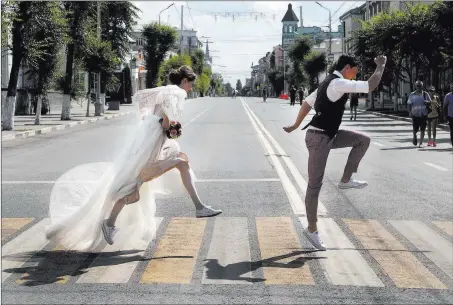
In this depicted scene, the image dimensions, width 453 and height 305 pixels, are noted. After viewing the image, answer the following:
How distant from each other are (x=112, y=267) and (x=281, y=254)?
158 cm

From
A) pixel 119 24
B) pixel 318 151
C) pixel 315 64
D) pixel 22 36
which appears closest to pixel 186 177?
pixel 318 151

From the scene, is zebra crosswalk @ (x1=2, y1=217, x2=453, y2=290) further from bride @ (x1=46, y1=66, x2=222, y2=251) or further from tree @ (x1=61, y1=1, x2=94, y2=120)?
tree @ (x1=61, y1=1, x2=94, y2=120)

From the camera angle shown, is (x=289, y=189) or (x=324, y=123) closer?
(x=324, y=123)

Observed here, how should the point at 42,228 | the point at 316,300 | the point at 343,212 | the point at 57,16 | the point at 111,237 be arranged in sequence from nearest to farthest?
the point at 316,300, the point at 111,237, the point at 42,228, the point at 343,212, the point at 57,16

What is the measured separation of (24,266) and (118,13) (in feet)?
144

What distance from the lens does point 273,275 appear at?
5.77 meters

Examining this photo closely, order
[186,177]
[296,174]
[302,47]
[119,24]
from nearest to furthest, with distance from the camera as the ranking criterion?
[186,177]
[296,174]
[119,24]
[302,47]

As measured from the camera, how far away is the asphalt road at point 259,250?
5.25m

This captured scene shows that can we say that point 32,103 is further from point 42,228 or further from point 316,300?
point 316,300

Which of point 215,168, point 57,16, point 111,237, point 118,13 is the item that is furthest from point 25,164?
point 118,13

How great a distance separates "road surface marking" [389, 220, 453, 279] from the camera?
635cm

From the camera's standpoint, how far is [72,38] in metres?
35.3

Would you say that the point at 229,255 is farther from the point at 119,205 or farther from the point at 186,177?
the point at 119,205

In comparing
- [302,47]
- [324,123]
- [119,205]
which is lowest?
[119,205]
